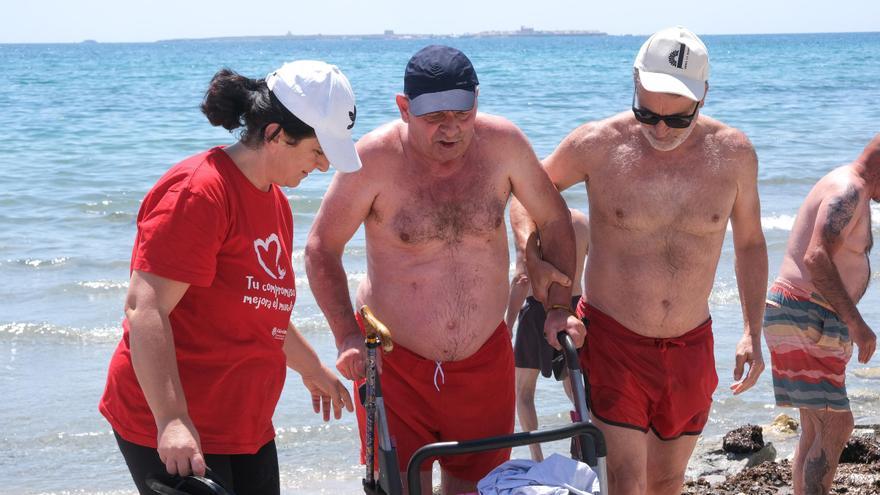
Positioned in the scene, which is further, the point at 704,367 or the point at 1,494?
the point at 1,494

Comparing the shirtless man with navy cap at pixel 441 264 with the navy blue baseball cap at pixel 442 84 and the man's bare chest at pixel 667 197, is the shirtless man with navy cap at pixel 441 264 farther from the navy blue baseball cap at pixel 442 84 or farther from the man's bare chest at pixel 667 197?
the man's bare chest at pixel 667 197

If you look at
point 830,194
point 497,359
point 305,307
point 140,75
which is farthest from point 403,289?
point 140,75

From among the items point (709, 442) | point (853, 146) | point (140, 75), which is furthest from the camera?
point (140, 75)

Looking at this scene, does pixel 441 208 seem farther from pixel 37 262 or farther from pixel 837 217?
pixel 37 262

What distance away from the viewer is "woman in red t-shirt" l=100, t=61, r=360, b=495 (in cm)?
298

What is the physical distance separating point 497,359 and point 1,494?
11.2 ft

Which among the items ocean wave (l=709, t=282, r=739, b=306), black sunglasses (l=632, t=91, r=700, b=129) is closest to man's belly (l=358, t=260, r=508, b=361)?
black sunglasses (l=632, t=91, r=700, b=129)

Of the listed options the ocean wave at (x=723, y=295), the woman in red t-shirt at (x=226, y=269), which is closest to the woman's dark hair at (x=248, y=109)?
the woman in red t-shirt at (x=226, y=269)

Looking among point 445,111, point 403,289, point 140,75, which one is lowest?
point 140,75

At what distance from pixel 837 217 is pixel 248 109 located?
2.83m

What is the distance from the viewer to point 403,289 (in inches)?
157

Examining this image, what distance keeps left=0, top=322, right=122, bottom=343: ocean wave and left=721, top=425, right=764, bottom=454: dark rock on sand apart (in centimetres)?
494

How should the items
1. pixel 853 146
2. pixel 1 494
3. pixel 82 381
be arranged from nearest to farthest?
pixel 1 494 → pixel 82 381 → pixel 853 146

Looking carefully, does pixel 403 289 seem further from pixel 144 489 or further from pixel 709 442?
pixel 709 442
